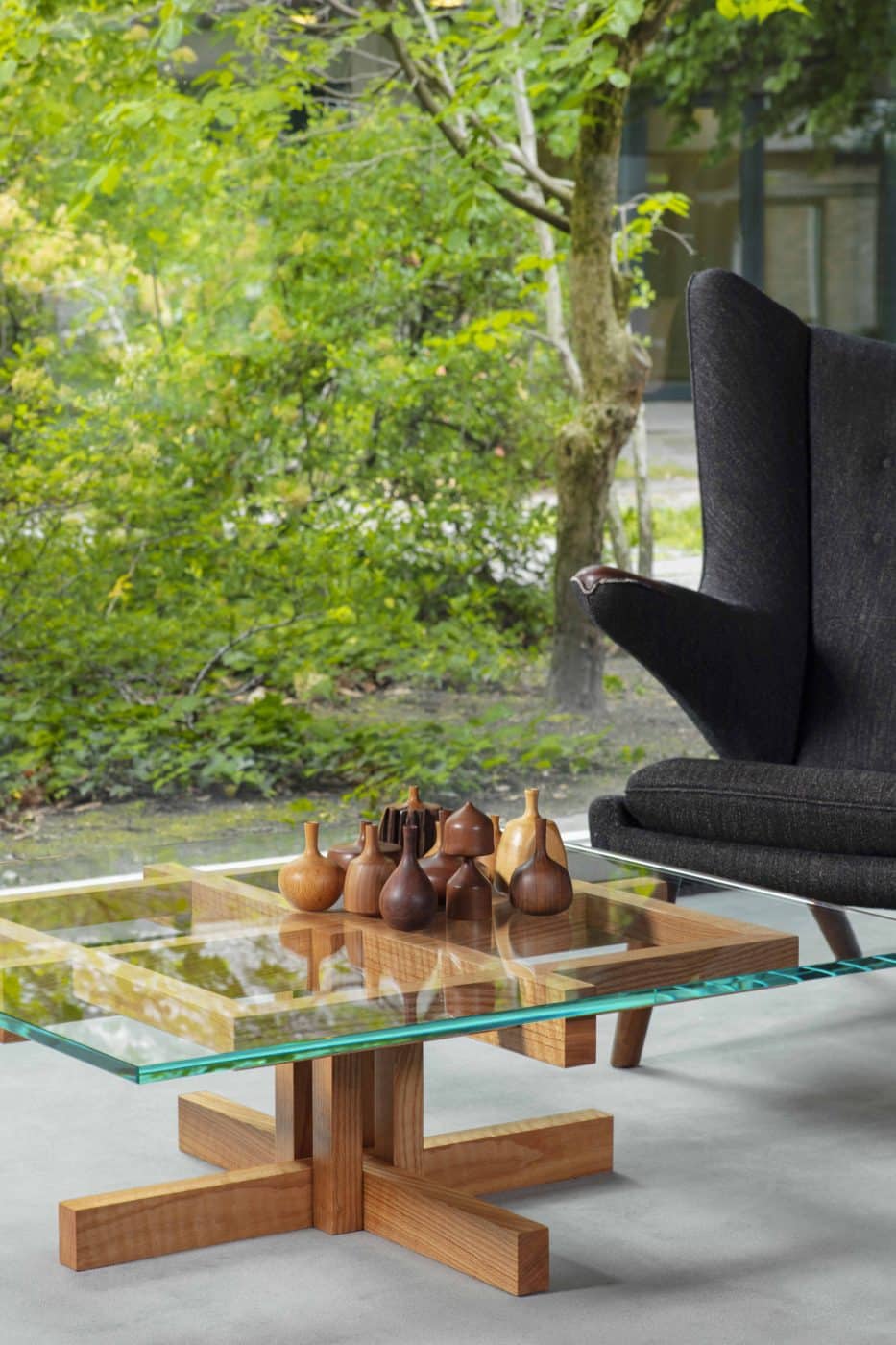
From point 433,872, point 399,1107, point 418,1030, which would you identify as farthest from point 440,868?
point 418,1030

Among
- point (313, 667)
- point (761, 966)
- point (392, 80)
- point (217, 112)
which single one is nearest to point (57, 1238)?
point (761, 966)

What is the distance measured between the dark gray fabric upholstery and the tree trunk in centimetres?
198

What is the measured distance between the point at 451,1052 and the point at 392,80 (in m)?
2.44

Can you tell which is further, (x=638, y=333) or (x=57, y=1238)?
(x=638, y=333)

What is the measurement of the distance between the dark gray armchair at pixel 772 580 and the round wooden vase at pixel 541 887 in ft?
1.55

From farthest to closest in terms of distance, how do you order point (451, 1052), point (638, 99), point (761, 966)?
1. point (638, 99)
2. point (451, 1052)
3. point (761, 966)

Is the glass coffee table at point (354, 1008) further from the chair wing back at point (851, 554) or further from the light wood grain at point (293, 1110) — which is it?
the chair wing back at point (851, 554)

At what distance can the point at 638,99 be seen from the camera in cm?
442

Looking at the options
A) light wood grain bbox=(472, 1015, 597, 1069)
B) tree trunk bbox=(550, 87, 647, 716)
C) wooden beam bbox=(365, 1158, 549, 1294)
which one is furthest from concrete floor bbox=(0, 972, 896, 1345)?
tree trunk bbox=(550, 87, 647, 716)

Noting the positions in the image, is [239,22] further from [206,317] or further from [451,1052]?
[451,1052]

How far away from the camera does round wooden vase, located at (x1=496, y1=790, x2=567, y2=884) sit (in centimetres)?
195

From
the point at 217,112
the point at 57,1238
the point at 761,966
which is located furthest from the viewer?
the point at 217,112

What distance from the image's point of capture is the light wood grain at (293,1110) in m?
1.88

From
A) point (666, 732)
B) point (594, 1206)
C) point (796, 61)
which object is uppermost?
point (796, 61)
